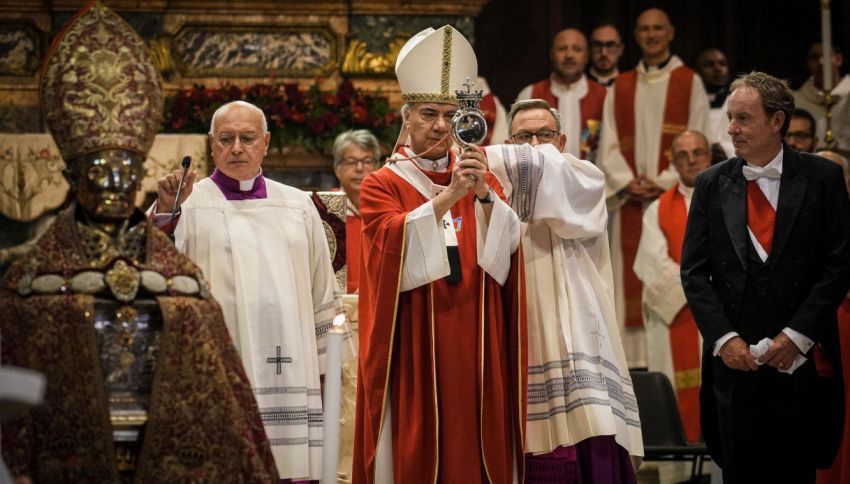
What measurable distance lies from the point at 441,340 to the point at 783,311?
132 cm

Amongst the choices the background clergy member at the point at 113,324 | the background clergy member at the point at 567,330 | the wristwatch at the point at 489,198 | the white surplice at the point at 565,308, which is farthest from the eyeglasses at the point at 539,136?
the background clergy member at the point at 113,324

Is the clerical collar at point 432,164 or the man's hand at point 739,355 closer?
the man's hand at point 739,355

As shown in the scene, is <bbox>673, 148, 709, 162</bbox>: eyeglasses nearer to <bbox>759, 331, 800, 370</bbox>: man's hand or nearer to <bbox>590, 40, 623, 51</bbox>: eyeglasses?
<bbox>590, 40, 623, 51</bbox>: eyeglasses

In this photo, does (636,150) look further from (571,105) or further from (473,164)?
(473,164)

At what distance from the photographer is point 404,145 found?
17.0ft

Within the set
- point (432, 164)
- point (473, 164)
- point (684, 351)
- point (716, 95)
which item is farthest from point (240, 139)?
point (716, 95)

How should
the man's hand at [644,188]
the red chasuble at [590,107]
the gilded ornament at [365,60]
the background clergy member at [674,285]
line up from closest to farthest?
the background clergy member at [674,285]
the gilded ornament at [365,60]
the man's hand at [644,188]
the red chasuble at [590,107]

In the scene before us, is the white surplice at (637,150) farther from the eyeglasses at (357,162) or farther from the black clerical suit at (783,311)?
the black clerical suit at (783,311)

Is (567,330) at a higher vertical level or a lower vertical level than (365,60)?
lower

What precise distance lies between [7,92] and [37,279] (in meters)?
6.79

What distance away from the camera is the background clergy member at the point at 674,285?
912 cm

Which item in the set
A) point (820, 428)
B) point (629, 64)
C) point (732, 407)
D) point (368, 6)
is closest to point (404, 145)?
point (732, 407)

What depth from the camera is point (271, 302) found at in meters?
4.98

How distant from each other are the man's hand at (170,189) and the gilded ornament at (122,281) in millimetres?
1592
